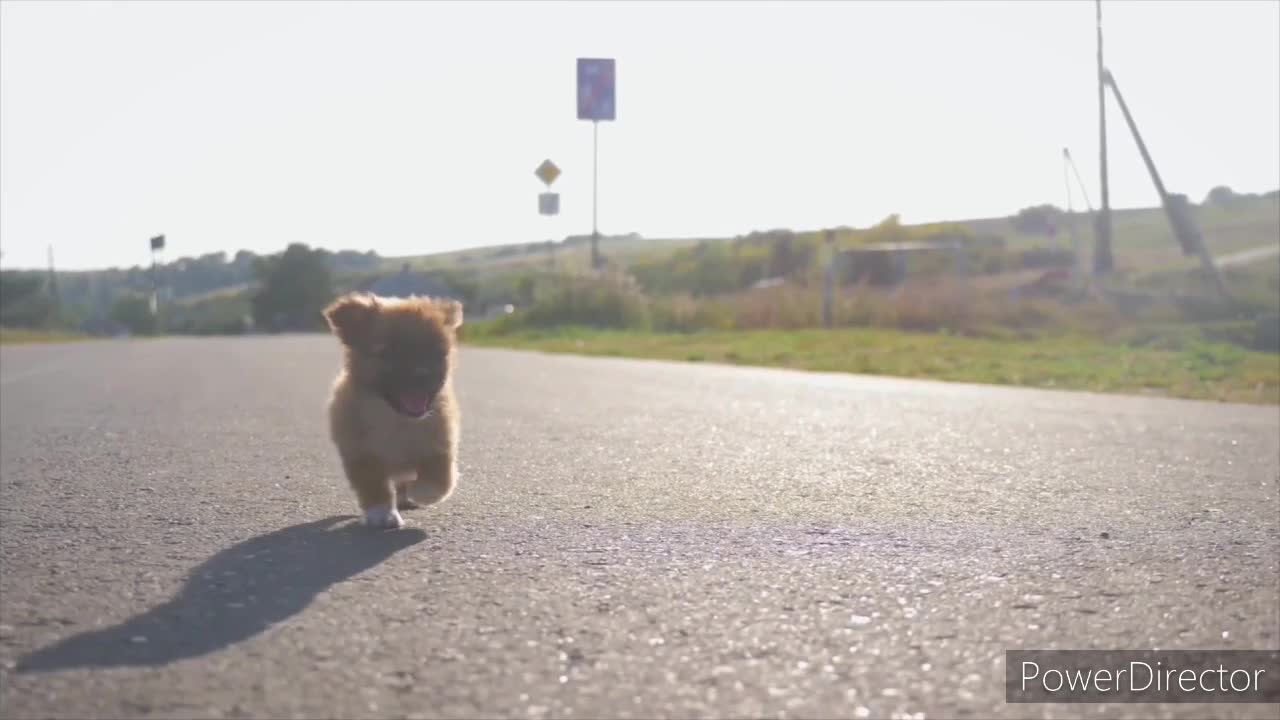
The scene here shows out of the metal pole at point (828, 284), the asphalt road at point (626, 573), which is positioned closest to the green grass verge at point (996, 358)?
the metal pole at point (828, 284)

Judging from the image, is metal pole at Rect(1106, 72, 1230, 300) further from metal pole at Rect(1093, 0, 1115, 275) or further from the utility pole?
the utility pole

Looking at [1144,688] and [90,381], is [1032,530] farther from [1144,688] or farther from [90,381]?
[90,381]

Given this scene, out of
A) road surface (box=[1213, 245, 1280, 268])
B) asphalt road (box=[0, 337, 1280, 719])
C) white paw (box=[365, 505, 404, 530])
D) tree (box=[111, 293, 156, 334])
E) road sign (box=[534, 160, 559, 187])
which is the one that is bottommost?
tree (box=[111, 293, 156, 334])

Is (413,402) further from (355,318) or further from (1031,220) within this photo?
(1031,220)

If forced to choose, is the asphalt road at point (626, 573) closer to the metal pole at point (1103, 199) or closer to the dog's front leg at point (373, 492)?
the dog's front leg at point (373, 492)

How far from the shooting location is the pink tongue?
479 cm

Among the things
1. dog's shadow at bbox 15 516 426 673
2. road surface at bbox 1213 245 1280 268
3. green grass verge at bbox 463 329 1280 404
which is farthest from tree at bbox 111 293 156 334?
dog's shadow at bbox 15 516 426 673

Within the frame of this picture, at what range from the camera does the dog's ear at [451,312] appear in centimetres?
509

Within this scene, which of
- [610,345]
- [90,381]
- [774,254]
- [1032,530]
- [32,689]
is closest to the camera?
A: [32,689]

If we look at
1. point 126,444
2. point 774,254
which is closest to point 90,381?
point 126,444

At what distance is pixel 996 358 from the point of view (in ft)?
68.1

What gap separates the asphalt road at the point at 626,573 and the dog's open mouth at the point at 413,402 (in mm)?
456

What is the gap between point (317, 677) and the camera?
3121 millimetres

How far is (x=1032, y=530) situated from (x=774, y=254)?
5255 centimetres
